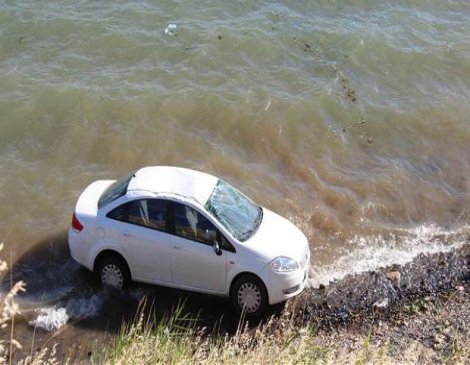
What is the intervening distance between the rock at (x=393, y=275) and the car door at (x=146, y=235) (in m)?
4.28

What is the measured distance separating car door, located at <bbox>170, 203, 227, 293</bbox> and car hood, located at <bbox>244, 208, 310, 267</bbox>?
594 millimetres

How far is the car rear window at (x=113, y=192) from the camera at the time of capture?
419 inches

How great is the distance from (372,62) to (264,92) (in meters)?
4.05

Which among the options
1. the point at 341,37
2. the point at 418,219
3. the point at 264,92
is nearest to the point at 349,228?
the point at 418,219

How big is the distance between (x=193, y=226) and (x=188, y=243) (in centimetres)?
29

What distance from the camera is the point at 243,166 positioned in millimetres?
14539

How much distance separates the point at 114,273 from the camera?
35.1 feet

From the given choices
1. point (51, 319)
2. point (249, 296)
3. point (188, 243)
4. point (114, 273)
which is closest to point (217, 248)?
point (188, 243)

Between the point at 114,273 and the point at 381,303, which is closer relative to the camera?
the point at 114,273

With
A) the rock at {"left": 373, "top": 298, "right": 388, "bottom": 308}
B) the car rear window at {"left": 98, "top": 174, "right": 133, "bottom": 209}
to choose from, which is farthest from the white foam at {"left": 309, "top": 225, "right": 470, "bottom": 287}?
the car rear window at {"left": 98, "top": 174, "right": 133, "bottom": 209}

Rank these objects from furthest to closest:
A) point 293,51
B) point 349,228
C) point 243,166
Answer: point 293,51 < point 243,166 < point 349,228

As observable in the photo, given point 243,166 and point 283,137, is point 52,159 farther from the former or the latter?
point 283,137

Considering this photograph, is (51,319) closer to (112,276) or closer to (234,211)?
(112,276)

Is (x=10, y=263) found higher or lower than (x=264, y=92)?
lower
